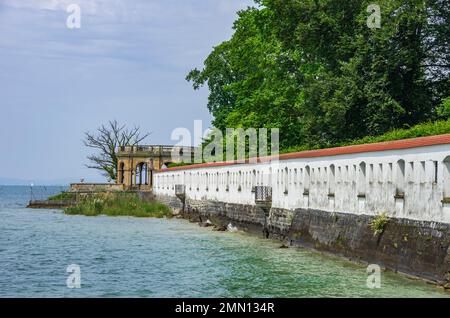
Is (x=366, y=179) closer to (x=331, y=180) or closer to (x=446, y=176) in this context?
(x=331, y=180)

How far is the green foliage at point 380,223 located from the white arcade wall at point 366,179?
0.21 meters

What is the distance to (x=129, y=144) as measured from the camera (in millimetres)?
108188

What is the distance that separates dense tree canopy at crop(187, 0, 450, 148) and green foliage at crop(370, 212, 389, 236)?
15.9 meters

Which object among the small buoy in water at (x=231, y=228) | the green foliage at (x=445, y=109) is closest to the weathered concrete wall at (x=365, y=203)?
the small buoy in water at (x=231, y=228)

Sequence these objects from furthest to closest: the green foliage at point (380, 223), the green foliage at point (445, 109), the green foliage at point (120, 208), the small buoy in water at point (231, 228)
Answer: the green foliage at point (120, 208) < the small buoy in water at point (231, 228) < the green foliage at point (445, 109) < the green foliage at point (380, 223)

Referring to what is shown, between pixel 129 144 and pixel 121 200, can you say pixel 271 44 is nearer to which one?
pixel 121 200

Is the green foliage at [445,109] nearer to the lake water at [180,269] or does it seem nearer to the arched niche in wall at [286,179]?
the arched niche in wall at [286,179]

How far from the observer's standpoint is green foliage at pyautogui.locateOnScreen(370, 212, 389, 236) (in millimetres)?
27500

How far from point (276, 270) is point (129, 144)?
81.1 metres

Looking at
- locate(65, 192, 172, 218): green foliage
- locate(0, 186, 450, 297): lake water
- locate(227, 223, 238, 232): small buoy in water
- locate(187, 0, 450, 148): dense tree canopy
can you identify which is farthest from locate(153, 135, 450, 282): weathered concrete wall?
locate(65, 192, 172, 218): green foliage

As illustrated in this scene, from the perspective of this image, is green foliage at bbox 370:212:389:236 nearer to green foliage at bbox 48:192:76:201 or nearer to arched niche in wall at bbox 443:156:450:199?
arched niche in wall at bbox 443:156:450:199

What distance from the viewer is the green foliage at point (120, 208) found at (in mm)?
71562

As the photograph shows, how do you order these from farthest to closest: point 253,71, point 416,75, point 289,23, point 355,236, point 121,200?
point 121,200 → point 253,71 → point 289,23 → point 416,75 → point 355,236
